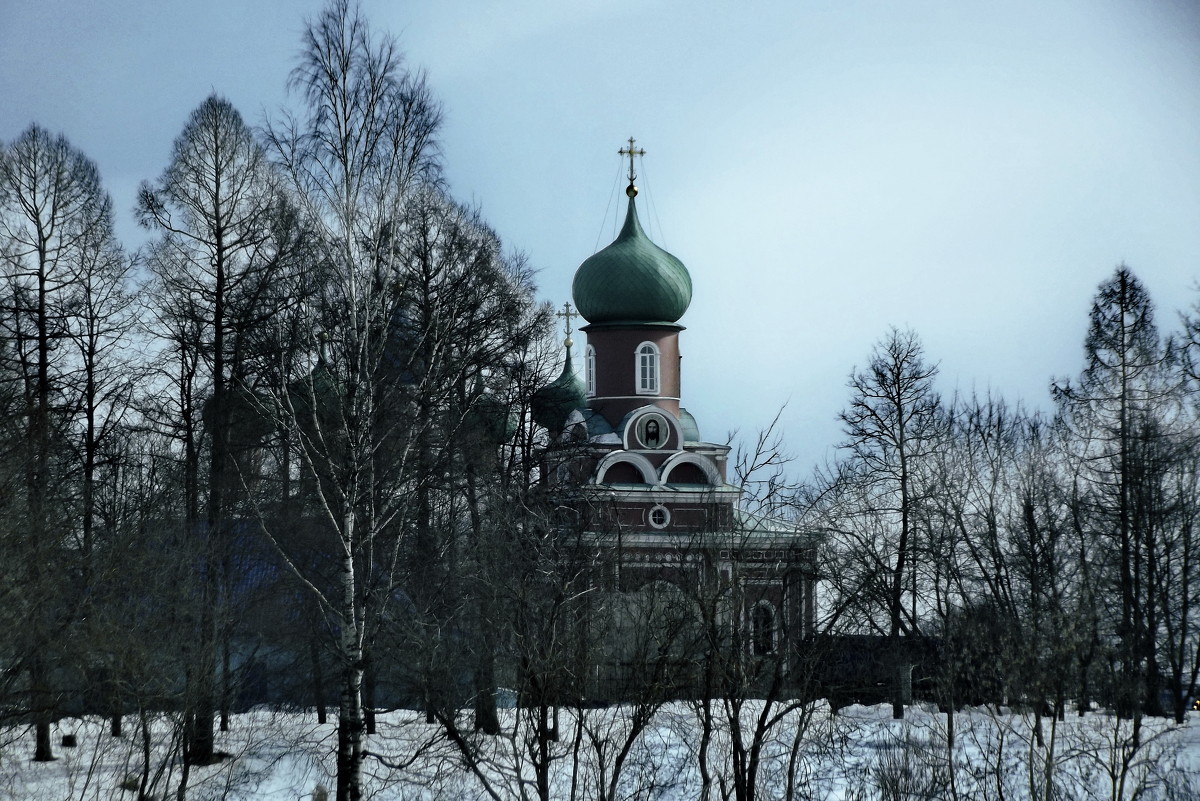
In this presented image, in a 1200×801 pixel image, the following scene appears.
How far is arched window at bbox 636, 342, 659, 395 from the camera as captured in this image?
3089cm

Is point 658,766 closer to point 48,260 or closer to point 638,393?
point 48,260

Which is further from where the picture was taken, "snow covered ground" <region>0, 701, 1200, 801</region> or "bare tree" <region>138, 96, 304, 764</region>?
"bare tree" <region>138, 96, 304, 764</region>

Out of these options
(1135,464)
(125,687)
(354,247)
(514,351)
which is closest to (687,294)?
(514,351)

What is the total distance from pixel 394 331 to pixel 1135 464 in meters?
10.4

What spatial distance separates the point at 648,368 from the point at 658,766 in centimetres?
1941

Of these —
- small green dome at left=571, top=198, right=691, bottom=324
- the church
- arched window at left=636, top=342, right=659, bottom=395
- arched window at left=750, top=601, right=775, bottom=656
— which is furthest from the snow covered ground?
small green dome at left=571, top=198, right=691, bottom=324

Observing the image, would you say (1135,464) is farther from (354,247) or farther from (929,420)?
(354,247)

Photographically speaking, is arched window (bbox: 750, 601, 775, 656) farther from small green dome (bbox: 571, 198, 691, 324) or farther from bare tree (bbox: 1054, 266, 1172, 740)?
small green dome (bbox: 571, 198, 691, 324)

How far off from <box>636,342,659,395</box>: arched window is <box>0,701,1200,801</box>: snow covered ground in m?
14.1

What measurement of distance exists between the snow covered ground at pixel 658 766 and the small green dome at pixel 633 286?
48.9 feet

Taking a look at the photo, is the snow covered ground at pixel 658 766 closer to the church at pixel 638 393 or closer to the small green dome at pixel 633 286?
the church at pixel 638 393

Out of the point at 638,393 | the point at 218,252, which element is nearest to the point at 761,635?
the point at 218,252

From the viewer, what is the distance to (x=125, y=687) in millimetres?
12180

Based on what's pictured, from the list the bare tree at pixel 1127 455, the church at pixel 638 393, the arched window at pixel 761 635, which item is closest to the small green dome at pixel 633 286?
the church at pixel 638 393
